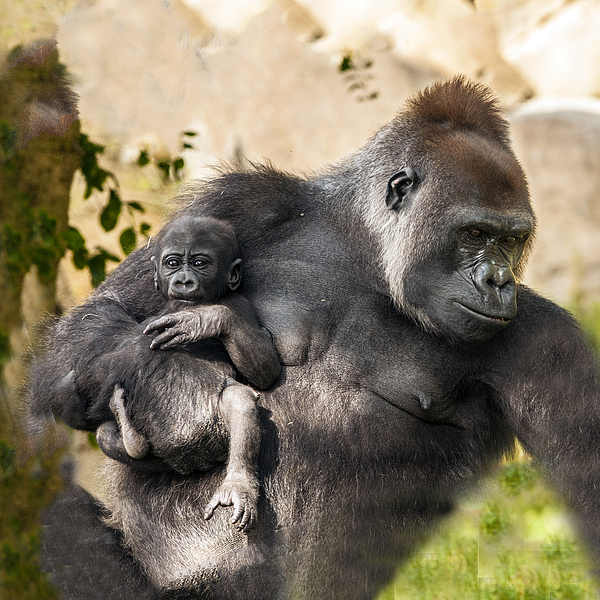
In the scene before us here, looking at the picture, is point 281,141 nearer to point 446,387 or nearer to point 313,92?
point 313,92

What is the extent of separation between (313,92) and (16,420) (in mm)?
6073

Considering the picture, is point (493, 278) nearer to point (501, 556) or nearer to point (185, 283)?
point (185, 283)

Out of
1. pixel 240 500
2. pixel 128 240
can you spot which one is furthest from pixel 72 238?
pixel 240 500

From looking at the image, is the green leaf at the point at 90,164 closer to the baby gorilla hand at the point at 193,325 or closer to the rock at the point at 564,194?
the baby gorilla hand at the point at 193,325

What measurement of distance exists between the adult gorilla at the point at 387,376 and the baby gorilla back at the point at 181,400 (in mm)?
156

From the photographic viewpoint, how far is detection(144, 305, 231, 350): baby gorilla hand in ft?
8.25

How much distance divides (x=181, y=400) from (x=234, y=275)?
495 millimetres

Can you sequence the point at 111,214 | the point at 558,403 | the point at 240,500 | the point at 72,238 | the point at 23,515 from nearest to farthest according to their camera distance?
1. the point at 240,500
2. the point at 558,403
3. the point at 23,515
4. the point at 72,238
5. the point at 111,214

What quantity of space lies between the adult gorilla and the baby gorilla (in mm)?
94

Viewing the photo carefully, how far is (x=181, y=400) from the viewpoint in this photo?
2.59 metres

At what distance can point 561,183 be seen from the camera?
25.7 ft

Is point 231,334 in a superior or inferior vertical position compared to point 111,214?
superior

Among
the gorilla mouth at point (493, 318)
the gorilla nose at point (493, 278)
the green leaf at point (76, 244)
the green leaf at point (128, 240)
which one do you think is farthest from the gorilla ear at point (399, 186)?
the green leaf at point (76, 244)

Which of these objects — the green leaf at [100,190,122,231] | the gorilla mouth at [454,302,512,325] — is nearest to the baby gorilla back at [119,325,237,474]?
the gorilla mouth at [454,302,512,325]
